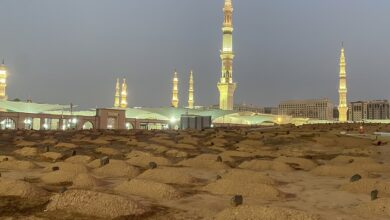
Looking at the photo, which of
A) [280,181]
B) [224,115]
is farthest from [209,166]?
[224,115]

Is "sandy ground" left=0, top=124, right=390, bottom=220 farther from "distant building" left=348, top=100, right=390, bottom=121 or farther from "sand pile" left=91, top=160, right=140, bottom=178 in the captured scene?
"distant building" left=348, top=100, right=390, bottom=121

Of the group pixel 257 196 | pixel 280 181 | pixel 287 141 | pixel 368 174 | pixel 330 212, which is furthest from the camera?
pixel 287 141

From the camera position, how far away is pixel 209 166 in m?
20.2

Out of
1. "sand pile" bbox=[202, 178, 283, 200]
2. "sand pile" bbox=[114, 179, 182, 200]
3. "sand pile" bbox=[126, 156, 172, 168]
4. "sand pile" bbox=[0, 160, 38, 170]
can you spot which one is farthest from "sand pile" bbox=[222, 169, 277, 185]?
"sand pile" bbox=[0, 160, 38, 170]

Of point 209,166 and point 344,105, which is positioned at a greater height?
point 344,105

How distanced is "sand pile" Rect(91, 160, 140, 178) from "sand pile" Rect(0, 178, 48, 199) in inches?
200

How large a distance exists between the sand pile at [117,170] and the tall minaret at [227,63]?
90.2 metres

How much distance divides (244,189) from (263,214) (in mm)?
3975

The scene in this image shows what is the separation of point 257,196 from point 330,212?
2610 mm

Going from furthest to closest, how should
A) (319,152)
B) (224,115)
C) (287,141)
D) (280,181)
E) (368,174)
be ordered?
(224,115) < (287,141) < (319,152) < (368,174) < (280,181)

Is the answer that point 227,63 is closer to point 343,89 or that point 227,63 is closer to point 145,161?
point 343,89

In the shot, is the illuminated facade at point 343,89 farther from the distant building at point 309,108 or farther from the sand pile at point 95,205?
the sand pile at point 95,205

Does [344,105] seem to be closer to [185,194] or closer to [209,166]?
[209,166]

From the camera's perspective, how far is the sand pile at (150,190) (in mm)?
12234
